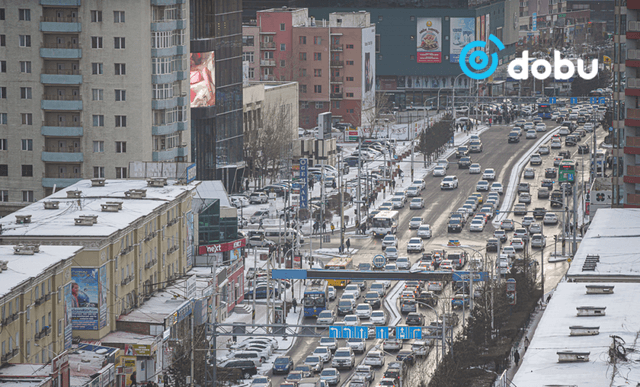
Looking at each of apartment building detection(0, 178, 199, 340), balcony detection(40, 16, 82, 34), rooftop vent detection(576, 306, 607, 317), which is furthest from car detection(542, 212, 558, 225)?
rooftop vent detection(576, 306, 607, 317)

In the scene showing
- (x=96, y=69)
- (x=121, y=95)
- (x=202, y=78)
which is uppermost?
(x=96, y=69)

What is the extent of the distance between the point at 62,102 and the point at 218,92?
109ft

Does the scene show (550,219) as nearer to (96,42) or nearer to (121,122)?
(121,122)

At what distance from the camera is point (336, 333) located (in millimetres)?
76375

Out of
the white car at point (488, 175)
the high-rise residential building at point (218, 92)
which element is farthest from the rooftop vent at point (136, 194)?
the white car at point (488, 175)

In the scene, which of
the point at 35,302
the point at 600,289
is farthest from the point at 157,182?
the point at 600,289

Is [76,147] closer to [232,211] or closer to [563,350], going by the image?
[232,211]

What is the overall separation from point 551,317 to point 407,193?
8888cm

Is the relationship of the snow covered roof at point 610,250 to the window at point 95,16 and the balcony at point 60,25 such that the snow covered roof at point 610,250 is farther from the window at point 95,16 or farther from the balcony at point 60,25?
the balcony at point 60,25

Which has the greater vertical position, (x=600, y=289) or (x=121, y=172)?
(x=121, y=172)

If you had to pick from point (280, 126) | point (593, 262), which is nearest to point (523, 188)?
point (280, 126)

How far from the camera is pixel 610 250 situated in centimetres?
7706

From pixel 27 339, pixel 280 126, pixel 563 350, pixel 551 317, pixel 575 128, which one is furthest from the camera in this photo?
pixel 575 128

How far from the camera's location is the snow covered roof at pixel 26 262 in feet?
217
